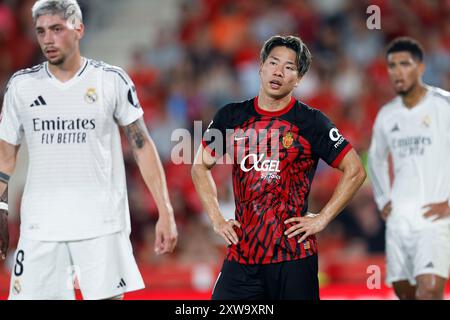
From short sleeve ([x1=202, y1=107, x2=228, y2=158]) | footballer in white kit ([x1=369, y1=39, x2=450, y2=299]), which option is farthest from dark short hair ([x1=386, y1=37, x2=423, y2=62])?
short sleeve ([x1=202, y1=107, x2=228, y2=158])

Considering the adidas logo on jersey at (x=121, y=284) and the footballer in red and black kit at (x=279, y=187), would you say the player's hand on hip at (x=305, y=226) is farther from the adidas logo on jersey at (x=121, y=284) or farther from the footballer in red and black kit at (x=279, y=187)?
the adidas logo on jersey at (x=121, y=284)

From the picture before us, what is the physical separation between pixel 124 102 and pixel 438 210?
2968 millimetres

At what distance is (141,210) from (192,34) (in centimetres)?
326

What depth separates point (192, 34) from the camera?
43.9ft

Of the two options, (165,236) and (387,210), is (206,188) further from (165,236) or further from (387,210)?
(387,210)

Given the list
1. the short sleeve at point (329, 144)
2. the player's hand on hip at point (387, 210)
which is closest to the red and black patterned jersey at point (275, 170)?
the short sleeve at point (329, 144)

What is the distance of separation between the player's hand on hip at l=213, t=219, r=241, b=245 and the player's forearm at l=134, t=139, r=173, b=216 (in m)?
0.31

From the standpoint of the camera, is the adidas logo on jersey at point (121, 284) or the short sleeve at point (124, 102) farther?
the short sleeve at point (124, 102)

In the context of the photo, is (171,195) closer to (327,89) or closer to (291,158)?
(327,89)

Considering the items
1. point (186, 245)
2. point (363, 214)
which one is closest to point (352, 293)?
point (363, 214)

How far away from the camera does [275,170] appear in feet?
18.6

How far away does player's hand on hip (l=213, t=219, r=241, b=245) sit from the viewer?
566 centimetres

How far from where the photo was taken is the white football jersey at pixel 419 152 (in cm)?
764

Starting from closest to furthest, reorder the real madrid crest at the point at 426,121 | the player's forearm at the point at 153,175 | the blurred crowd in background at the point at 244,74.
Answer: the player's forearm at the point at 153,175, the real madrid crest at the point at 426,121, the blurred crowd in background at the point at 244,74
